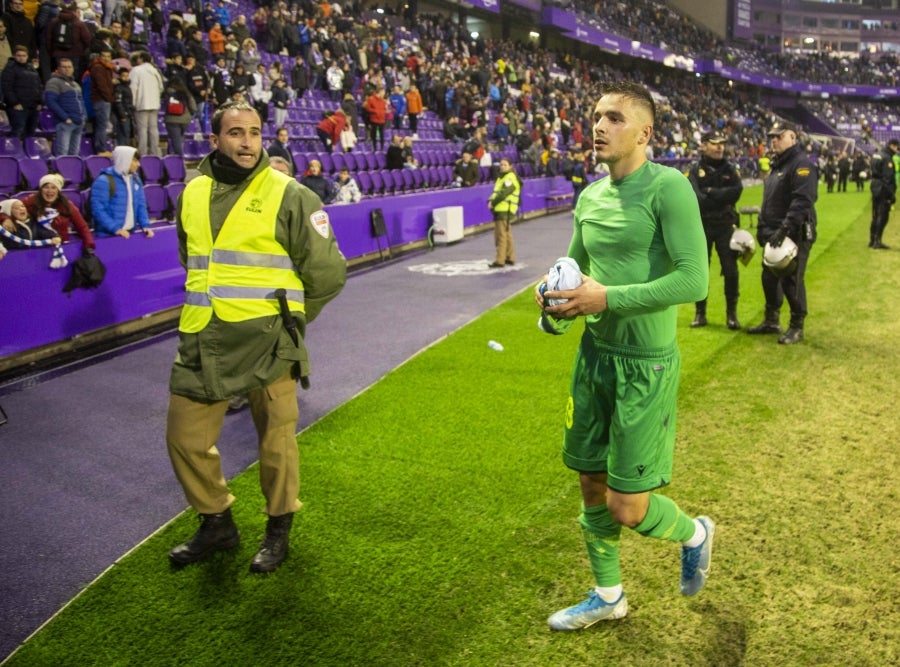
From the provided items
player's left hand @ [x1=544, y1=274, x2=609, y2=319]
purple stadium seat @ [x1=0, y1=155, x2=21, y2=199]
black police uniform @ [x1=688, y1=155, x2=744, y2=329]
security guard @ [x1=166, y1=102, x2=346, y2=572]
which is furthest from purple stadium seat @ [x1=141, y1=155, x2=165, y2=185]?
player's left hand @ [x1=544, y1=274, x2=609, y2=319]

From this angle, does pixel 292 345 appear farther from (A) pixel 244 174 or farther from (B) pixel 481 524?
(B) pixel 481 524

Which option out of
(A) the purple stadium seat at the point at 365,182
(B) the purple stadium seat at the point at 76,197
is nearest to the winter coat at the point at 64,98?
(B) the purple stadium seat at the point at 76,197

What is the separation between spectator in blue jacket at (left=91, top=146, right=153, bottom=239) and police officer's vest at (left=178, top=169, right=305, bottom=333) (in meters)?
5.83

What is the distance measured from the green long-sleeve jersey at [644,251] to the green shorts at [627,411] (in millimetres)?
69

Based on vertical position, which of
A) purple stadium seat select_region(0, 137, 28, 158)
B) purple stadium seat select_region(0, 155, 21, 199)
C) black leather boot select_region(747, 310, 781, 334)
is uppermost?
purple stadium seat select_region(0, 137, 28, 158)

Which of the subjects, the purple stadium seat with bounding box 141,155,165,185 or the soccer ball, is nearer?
the soccer ball

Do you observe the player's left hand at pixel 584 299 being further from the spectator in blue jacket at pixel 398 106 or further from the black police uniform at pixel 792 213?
the spectator in blue jacket at pixel 398 106

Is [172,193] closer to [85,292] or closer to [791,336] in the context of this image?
[85,292]

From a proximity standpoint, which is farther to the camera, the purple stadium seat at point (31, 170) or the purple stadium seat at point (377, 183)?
the purple stadium seat at point (377, 183)

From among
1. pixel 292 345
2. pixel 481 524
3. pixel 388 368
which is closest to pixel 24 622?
pixel 292 345

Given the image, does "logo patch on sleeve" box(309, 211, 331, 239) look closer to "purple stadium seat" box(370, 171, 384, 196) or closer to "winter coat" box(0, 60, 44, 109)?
"winter coat" box(0, 60, 44, 109)

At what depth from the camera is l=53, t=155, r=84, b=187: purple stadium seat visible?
406 inches

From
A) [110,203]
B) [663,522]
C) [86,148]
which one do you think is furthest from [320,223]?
[86,148]

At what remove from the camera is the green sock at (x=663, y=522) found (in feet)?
9.98
